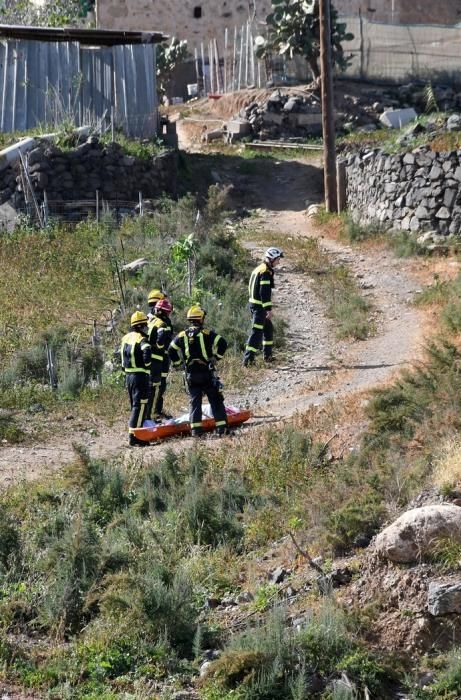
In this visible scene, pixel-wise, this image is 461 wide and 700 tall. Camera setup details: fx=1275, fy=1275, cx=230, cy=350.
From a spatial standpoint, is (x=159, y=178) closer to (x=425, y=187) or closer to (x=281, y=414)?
(x=425, y=187)

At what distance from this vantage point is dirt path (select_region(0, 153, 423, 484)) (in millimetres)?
15789

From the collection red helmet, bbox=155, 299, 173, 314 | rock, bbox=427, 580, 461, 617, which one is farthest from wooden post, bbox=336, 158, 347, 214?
rock, bbox=427, 580, 461, 617

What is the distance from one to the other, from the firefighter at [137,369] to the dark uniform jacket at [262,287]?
9.76ft

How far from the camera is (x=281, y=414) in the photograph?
16438mm

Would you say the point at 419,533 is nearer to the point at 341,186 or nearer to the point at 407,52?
the point at 341,186

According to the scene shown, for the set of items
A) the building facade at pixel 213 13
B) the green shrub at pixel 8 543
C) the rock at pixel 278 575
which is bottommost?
the rock at pixel 278 575

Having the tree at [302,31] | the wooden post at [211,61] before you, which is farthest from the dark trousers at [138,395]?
the wooden post at [211,61]

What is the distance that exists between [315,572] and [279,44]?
28.7 m

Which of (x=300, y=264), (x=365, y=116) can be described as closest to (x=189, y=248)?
(x=300, y=264)

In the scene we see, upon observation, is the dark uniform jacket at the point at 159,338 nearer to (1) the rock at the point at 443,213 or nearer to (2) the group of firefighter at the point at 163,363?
(2) the group of firefighter at the point at 163,363

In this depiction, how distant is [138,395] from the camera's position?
51.6ft

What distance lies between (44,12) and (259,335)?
30.1 metres

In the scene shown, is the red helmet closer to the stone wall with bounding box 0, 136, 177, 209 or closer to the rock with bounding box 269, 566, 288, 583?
the rock with bounding box 269, 566, 288, 583

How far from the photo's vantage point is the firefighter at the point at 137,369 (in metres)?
15.6
